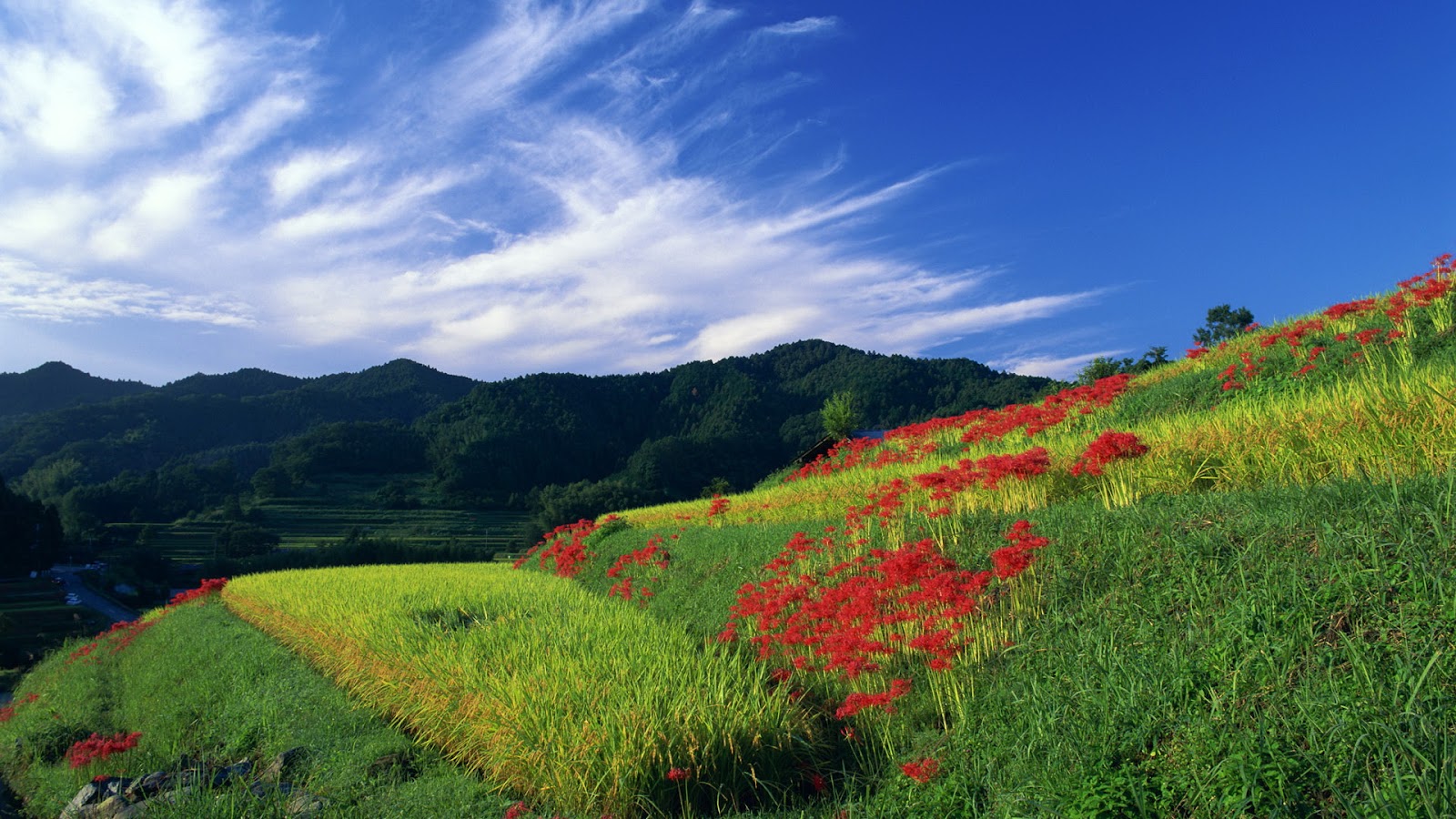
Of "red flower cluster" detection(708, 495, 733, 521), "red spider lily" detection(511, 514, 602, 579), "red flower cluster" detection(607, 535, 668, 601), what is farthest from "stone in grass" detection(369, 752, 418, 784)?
"red flower cluster" detection(708, 495, 733, 521)

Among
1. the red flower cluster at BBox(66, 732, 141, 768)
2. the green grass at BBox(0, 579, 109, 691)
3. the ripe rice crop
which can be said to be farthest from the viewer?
the green grass at BBox(0, 579, 109, 691)

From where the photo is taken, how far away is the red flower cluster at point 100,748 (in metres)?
7.79

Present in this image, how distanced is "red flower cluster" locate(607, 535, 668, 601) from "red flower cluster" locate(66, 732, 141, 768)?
5.66m

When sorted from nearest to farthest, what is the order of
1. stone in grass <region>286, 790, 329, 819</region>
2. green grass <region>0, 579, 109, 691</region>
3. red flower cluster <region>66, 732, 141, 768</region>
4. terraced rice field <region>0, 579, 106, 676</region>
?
stone in grass <region>286, 790, 329, 819</region> < red flower cluster <region>66, 732, 141, 768</region> < green grass <region>0, 579, 109, 691</region> < terraced rice field <region>0, 579, 106, 676</region>

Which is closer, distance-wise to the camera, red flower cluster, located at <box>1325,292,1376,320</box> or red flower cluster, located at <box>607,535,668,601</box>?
red flower cluster, located at <box>607,535,668,601</box>

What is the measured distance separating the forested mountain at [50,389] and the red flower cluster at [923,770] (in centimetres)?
13453

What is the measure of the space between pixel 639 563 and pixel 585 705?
7081 mm

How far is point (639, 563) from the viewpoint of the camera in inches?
469

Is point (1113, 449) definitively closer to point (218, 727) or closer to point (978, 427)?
point (978, 427)

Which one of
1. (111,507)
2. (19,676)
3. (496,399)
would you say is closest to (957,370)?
(496,399)

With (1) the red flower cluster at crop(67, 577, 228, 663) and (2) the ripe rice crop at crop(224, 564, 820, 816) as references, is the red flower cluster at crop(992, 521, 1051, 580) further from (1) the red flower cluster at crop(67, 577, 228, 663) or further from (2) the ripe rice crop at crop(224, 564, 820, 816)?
(1) the red flower cluster at crop(67, 577, 228, 663)

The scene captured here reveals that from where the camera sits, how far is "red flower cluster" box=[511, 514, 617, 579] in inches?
599

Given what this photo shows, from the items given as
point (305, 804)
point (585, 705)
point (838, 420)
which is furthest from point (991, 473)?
point (838, 420)

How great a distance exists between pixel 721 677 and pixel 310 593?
33.5 ft
